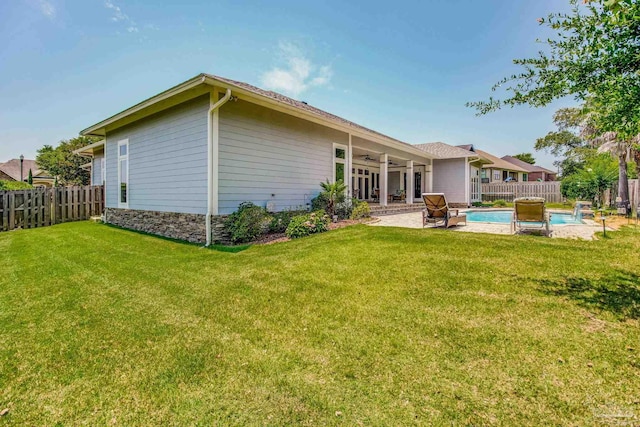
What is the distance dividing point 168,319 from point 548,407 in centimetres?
365

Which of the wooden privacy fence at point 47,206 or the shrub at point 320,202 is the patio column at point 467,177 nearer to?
the shrub at point 320,202

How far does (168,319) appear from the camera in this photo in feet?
11.8

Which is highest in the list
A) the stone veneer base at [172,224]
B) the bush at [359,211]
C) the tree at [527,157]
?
the tree at [527,157]

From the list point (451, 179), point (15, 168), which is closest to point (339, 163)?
point (451, 179)

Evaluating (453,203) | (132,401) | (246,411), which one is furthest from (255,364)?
(453,203)

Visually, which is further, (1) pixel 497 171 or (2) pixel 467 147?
(1) pixel 497 171

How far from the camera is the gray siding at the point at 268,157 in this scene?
26.9 feet

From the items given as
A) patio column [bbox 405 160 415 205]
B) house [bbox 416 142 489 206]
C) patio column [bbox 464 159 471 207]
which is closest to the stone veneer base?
patio column [bbox 405 160 415 205]

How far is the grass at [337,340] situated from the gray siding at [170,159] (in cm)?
338

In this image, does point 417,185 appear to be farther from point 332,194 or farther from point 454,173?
point 332,194

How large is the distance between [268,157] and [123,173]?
22.9 ft

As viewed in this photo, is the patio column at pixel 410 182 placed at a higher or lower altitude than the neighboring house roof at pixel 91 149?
lower

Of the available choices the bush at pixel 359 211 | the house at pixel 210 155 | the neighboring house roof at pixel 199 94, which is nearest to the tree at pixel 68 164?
the house at pixel 210 155

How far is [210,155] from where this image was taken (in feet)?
25.6
